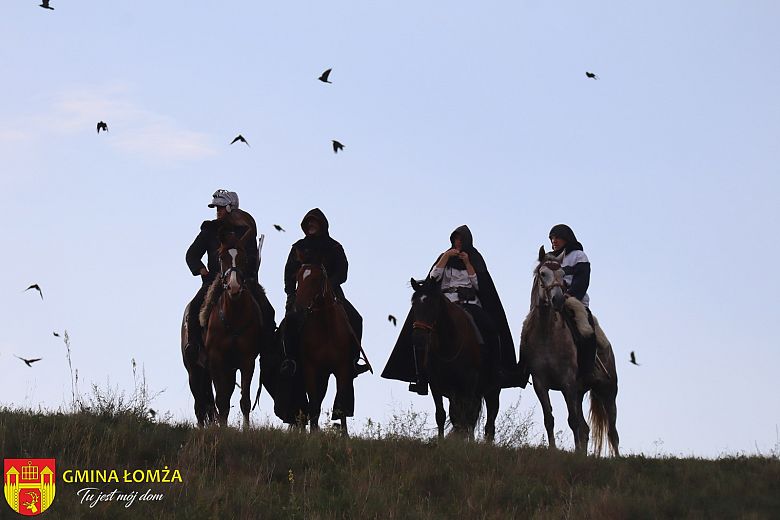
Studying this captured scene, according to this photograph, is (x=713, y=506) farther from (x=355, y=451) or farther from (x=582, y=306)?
(x=582, y=306)

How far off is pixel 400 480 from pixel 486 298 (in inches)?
213

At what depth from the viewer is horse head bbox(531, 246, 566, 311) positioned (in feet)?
51.4

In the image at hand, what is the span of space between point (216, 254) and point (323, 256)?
1.54 meters

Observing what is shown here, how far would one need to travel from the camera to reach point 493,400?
57.1ft

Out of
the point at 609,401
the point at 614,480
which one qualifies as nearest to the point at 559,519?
the point at 614,480

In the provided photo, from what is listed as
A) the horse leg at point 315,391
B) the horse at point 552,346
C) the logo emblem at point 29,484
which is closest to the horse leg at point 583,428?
the horse at point 552,346

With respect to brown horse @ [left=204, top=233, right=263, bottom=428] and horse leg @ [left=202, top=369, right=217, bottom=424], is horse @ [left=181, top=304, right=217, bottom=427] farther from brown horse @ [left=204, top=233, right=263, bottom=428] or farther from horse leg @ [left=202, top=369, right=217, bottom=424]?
brown horse @ [left=204, top=233, right=263, bottom=428]

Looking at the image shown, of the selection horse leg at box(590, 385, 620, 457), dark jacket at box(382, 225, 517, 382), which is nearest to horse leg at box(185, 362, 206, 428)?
dark jacket at box(382, 225, 517, 382)

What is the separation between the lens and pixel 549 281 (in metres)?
15.7

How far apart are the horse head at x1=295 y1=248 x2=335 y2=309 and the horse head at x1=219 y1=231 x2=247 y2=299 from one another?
2.48 feet

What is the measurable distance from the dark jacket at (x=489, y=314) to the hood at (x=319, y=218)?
168 centimetres

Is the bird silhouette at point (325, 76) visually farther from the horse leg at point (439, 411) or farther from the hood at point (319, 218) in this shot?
the horse leg at point (439, 411)

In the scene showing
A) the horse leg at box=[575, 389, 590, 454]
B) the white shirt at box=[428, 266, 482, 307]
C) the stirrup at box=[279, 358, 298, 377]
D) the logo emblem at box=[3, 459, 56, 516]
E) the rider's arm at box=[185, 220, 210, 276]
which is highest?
the rider's arm at box=[185, 220, 210, 276]

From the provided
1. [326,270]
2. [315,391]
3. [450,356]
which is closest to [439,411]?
[450,356]
